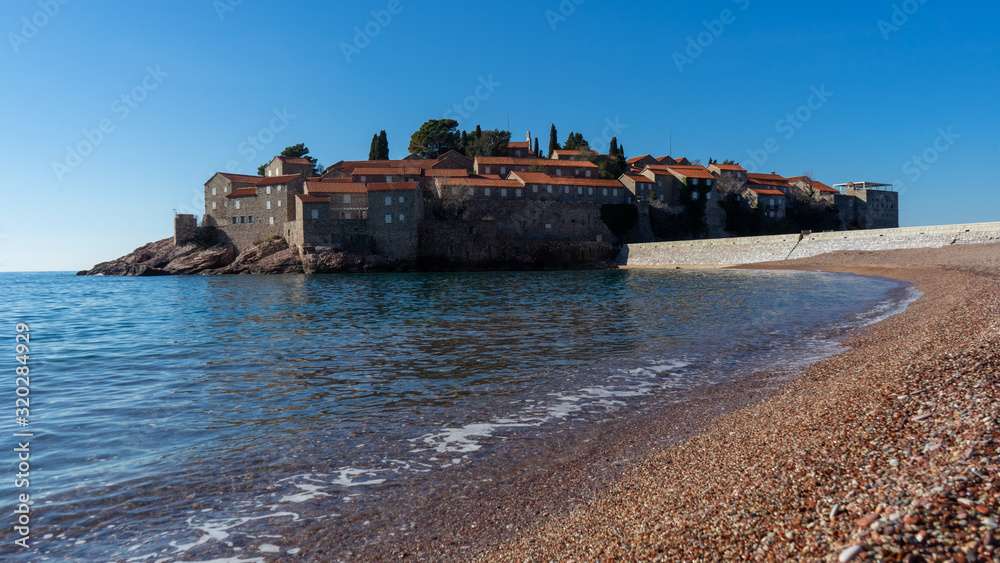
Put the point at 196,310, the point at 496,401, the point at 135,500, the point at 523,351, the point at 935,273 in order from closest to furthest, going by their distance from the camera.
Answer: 1. the point at 135,500
2. the point at 496,401
3. the point at 523,351
4. the point at 196,310
5. the point at 935,273

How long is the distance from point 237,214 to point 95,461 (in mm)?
71662

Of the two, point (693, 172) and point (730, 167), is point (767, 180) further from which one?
point (693, 172)

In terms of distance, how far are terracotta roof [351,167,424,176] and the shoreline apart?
69.6 metres

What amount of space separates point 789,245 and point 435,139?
62750mm

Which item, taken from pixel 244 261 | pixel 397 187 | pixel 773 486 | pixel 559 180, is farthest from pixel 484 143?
pixel 773 486

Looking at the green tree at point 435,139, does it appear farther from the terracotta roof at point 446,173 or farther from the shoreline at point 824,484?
the shoreline at point 824,484

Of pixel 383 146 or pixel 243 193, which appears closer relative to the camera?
pixel 243 193

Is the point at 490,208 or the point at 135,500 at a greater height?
the point at 490,208

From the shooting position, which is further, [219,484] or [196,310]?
[196,310]

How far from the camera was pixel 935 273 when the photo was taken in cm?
3142

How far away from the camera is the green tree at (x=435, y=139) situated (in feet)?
311

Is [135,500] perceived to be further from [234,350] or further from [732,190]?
[732,190]

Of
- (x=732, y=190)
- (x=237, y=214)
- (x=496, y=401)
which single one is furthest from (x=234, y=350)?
(x=732, y=190)

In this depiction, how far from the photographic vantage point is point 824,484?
161 inches
